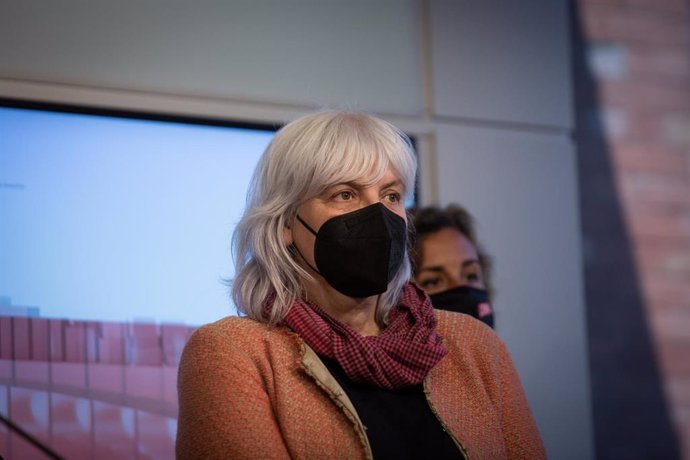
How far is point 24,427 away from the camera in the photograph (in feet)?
8.66

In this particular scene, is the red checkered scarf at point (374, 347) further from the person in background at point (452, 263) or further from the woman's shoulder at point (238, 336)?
the person in background at point (452, 263)

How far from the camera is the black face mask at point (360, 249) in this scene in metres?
2.09

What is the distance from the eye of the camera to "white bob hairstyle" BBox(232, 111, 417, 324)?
2.12 m

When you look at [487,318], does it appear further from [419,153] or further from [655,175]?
[655,175]

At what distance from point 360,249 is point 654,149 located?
2.51 m

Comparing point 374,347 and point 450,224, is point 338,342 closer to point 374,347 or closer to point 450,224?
point 374,347

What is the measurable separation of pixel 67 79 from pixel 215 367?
47.9 inches

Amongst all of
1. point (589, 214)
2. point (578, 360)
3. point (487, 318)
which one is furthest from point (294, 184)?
point (589, 214)

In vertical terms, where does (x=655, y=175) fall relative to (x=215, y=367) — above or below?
above

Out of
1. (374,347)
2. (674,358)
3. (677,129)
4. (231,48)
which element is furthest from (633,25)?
(374,347)

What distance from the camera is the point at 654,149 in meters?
4.21

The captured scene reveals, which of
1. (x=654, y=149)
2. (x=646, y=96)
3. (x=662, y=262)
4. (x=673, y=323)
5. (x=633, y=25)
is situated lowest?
(x=673, y=323)

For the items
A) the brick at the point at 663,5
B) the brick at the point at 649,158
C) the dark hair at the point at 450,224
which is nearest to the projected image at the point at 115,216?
the dark hair at the point at 450,224

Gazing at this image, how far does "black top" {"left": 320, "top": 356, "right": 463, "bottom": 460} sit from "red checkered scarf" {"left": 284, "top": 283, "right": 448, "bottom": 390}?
2 cm
